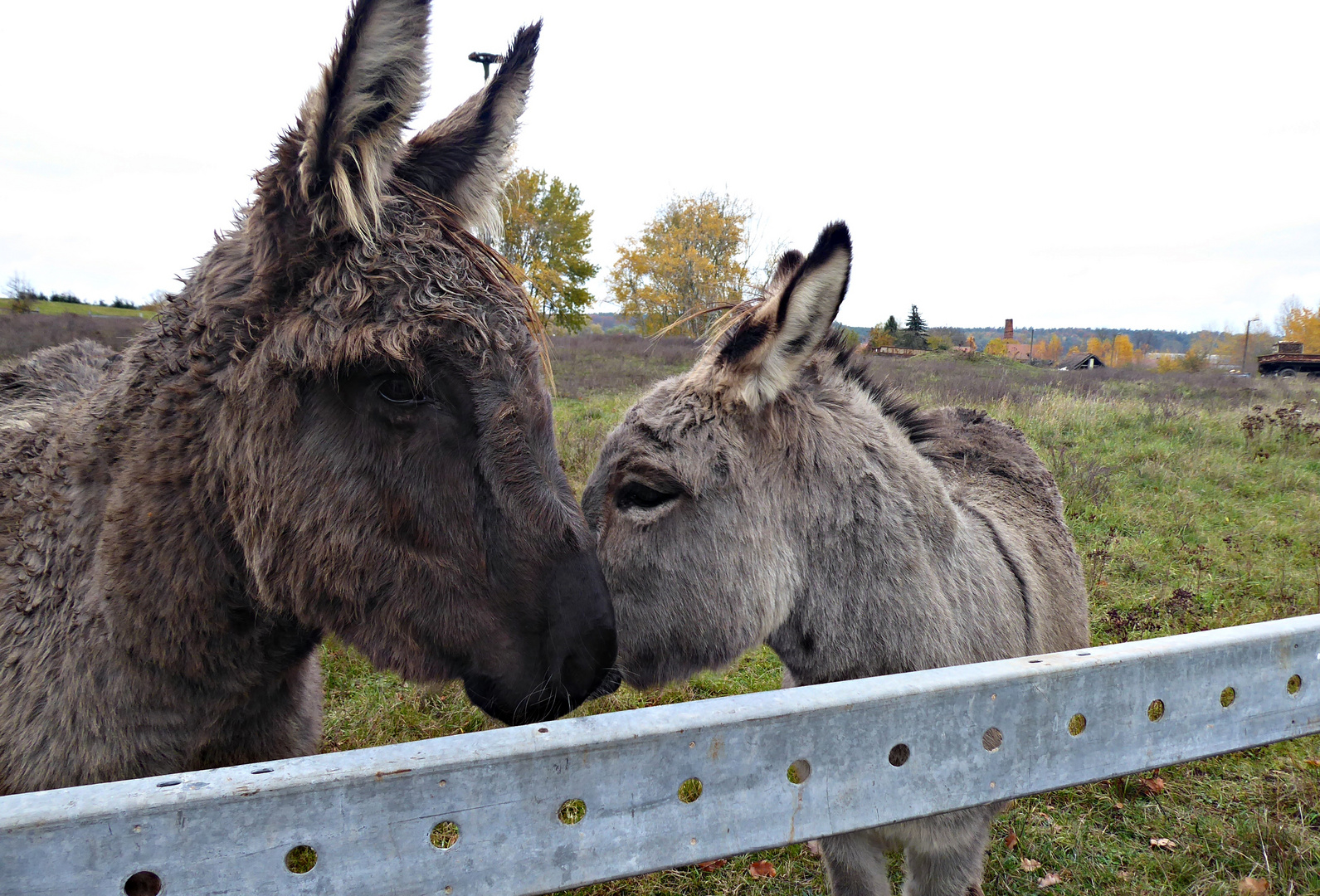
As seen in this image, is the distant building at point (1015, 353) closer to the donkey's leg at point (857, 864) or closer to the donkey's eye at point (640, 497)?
the donkey's leg at point (857, 864)

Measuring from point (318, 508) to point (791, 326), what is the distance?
5.12 ft

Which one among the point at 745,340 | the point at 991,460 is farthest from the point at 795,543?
the point at 991,460

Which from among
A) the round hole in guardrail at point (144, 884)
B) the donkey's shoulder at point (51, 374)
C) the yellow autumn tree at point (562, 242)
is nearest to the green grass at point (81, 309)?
the yellow autumn tree at point (562, 242)

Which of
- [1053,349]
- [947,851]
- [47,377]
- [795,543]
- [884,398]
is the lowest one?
[947,851]

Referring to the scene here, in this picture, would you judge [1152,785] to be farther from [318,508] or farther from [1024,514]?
[318,508]

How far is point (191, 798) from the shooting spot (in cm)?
94

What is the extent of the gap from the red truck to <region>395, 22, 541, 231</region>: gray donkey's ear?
160 feet

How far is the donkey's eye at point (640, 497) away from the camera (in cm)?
246

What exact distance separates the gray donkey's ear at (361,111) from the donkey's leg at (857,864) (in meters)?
2.63

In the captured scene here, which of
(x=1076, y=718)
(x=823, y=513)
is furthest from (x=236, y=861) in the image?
(x=823, y=513)

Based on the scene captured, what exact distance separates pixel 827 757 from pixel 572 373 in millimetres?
18523

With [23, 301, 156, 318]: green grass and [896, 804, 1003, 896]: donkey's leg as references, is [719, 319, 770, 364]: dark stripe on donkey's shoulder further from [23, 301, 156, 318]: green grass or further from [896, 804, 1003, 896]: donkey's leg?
[23, 301, 156, 318]: green grass

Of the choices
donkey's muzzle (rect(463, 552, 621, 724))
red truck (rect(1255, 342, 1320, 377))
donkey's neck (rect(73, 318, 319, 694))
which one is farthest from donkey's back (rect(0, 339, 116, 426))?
red truck (rect(1255, 342, 1320, 377))

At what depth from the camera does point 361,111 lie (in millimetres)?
1638
